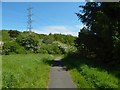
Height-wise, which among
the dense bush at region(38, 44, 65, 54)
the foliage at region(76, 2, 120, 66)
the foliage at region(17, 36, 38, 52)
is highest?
the foliage at region(76, 2, 120, 66)

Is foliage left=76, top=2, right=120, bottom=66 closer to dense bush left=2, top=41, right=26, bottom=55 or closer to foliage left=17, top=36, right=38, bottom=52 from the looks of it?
dense bush left=2, top=41, right=26, bottom=55

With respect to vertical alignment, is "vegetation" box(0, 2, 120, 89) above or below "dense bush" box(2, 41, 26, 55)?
above

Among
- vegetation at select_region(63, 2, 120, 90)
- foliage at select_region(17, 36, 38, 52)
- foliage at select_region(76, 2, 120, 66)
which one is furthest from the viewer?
foliage at select_region(17, 36, 38, 52)

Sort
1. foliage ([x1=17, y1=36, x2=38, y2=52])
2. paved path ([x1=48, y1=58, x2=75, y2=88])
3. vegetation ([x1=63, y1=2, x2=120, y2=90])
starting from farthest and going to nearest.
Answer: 1. foliage ([x1=17, y1=36, x2=38, y2=52])
2. vegetation ([x1=63, y1=2, x2=120, y2=90])
3. paved path ([x1=48, y1=58, x2=75, y2=88])

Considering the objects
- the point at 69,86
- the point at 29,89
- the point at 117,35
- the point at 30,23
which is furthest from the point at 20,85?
the point at 30,23

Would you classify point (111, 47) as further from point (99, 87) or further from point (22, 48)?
point (22, 48)

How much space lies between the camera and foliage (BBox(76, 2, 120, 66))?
3117 cm

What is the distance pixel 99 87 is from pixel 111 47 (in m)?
16.1

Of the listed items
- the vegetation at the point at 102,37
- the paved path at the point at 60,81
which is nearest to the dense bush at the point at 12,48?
the vegetation at the point at 102,37

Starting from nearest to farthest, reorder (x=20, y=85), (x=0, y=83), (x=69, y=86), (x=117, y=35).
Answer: (x=0, y=83), (x=20, y=85), (x=69, y=86), (x=117, y=35)

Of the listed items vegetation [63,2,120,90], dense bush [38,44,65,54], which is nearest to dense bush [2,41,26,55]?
dense bush [38,44,65,54]

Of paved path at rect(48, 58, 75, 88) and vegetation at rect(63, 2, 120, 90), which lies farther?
vegetation at rect(63, 2, 120, 90)

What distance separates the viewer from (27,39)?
74.0 metres

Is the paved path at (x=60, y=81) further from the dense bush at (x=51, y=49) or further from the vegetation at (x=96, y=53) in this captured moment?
the dense bush at (x=51, y=49)
